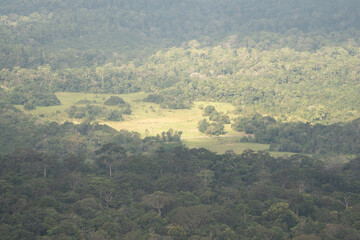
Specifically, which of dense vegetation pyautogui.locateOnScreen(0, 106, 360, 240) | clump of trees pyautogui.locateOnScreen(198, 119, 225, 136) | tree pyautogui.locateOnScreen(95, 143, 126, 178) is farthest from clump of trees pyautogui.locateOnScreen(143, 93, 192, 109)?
tree pyautogui.locateOnScreen(95, 143, 126, 178)

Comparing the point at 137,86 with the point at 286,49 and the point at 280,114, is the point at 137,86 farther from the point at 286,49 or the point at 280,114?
the point at 286,49

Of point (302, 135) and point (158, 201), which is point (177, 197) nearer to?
point (158, 201)

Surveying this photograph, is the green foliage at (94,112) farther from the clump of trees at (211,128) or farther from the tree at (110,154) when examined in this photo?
the tree at (110,154)

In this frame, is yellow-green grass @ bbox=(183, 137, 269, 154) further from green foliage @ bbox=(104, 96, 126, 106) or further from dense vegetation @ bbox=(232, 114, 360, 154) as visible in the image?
green foliage @ bbox=(104, 96, 126, 106)

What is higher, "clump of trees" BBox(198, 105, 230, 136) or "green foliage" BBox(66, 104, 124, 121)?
"green foliage" BBox(66, 104, 124, 121)

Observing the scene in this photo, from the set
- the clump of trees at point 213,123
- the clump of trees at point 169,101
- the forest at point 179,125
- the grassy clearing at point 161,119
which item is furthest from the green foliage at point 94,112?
the clump of trees at point 213,123
